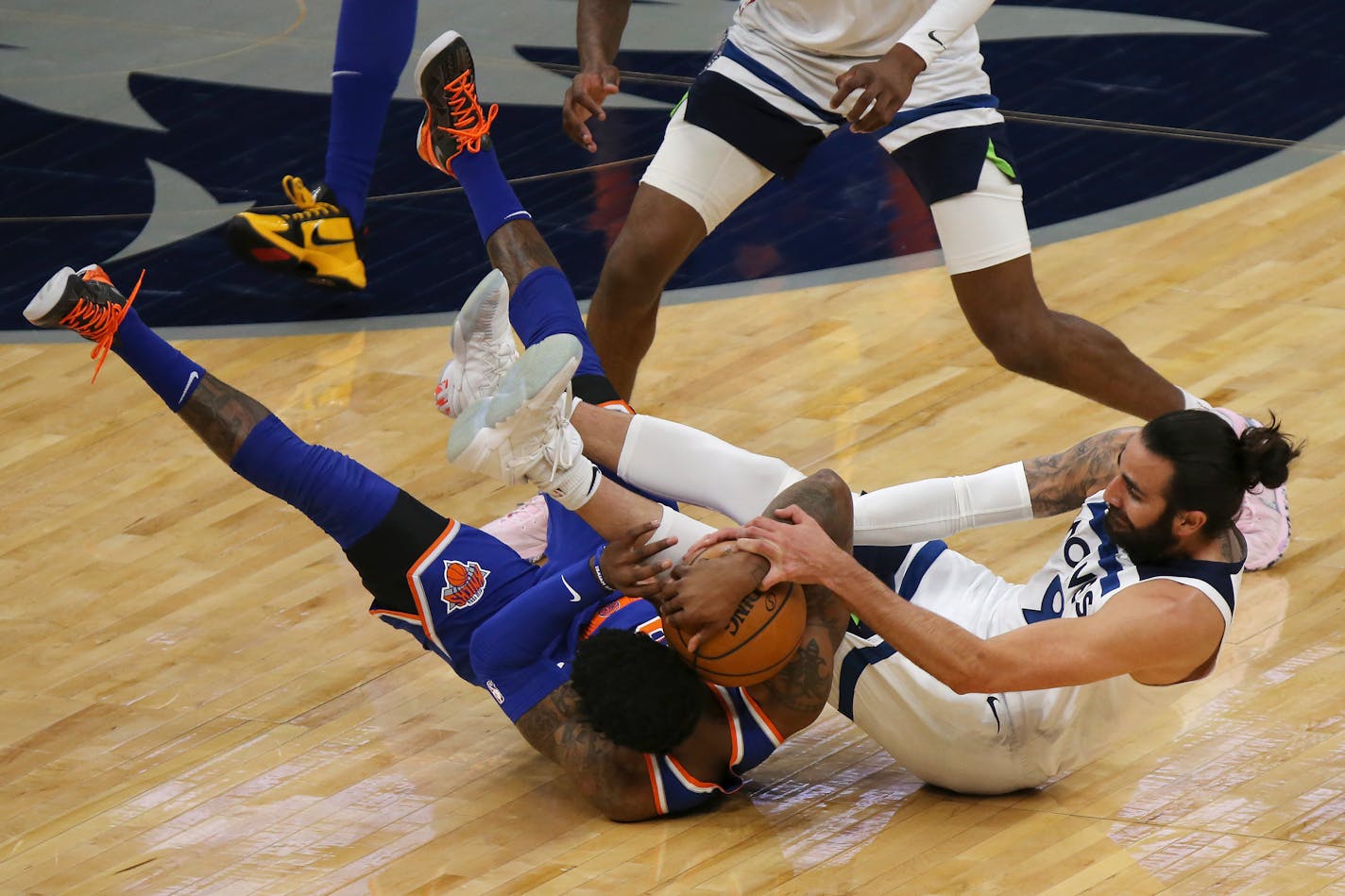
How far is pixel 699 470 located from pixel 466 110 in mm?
1150

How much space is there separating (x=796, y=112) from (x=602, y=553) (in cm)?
142

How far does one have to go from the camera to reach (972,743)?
352cm

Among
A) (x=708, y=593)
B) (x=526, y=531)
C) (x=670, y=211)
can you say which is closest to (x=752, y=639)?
(x=708, y=593)

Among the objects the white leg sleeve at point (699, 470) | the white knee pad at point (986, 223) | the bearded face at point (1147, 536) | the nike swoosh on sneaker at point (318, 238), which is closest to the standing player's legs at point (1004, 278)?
the white knee pad at point (986, 223)

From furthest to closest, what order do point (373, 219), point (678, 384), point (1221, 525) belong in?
point (373, 219) < point (678, 384) < point (1221, 525)

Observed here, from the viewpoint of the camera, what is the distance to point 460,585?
3715 millimetres

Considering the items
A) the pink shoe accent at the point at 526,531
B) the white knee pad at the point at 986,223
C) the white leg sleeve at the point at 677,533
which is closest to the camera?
the white leg sleeve at the point at 677,533

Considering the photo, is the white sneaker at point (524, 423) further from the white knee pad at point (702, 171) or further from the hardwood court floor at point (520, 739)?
the white knee pad at point (702, 171)

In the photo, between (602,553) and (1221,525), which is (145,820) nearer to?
(602,553)

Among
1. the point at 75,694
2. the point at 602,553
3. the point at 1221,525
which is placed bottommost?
the point at 75,694

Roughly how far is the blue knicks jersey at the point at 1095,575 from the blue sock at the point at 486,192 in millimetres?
1451

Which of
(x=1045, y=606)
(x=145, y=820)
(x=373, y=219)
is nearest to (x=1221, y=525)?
(x=1045, y=606)

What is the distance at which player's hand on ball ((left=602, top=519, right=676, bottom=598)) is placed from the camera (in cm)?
349

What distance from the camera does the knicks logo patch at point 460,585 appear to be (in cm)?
371
